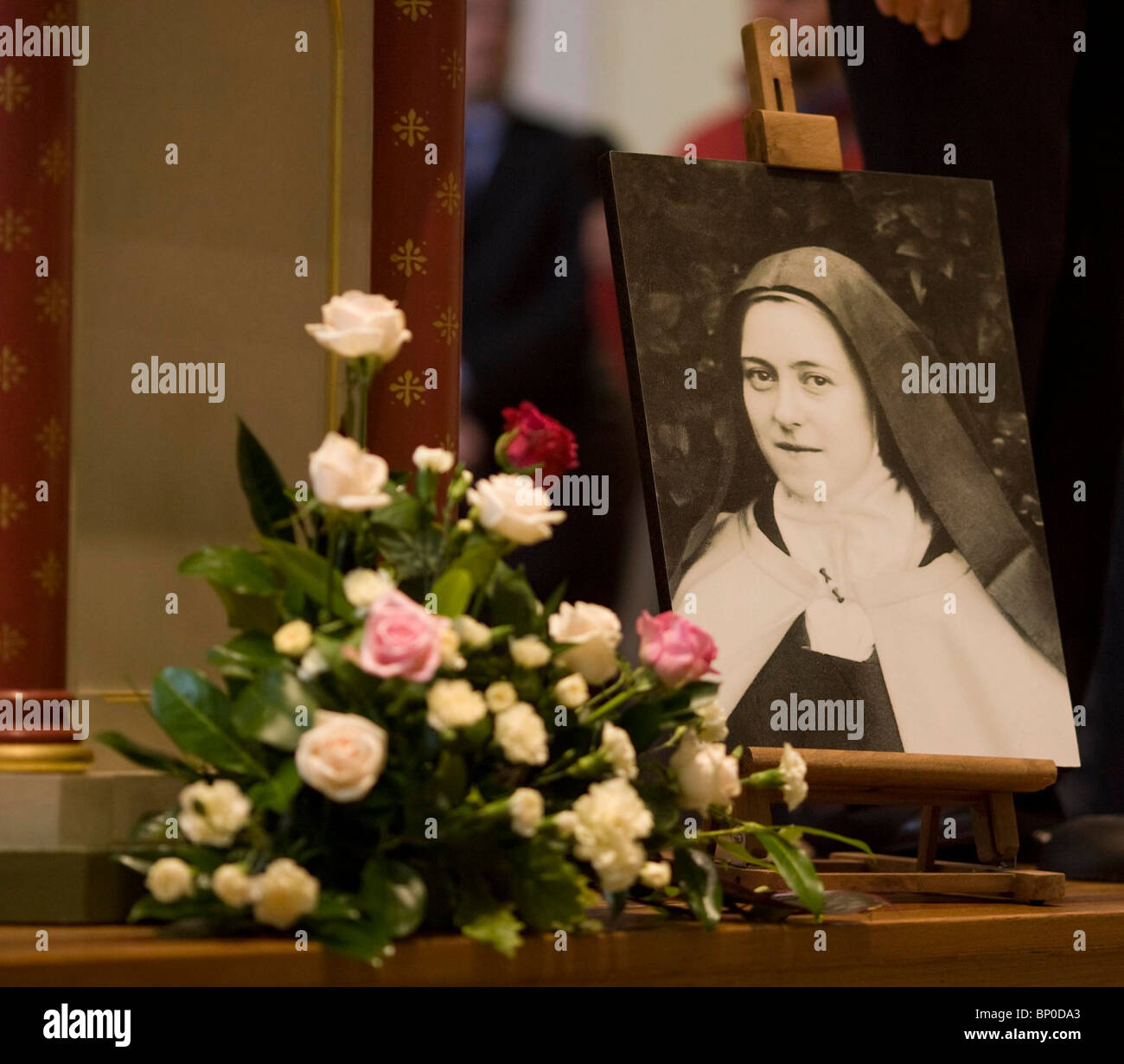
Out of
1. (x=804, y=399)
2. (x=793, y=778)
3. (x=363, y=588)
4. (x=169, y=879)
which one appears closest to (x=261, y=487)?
(x=363, y=588)

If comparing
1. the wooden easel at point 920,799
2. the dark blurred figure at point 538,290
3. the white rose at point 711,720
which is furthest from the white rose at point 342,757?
the dark blurred figure at point 538,290

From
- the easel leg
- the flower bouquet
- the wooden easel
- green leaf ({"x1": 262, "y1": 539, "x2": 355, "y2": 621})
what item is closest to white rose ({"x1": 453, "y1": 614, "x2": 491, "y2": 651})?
the flower bouquet

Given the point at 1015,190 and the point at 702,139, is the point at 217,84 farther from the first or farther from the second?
the point at 1015,190

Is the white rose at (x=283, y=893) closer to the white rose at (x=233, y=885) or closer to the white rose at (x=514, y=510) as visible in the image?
the white rose at (x=233, y=885)

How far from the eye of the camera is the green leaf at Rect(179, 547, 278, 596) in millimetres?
1493

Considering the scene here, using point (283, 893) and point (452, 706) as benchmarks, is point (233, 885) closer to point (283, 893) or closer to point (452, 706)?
point (283, 893)

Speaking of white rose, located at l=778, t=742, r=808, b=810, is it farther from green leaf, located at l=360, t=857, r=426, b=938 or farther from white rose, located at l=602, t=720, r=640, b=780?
green leaf, located at l=360, t=857, r=426, b=938

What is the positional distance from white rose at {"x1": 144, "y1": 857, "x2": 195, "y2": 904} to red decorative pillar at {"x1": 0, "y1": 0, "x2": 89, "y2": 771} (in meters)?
0.40

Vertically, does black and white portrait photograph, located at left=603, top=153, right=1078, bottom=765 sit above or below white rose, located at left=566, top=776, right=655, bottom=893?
above

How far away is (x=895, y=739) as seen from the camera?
6.66 feet

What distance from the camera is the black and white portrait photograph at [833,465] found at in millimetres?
2016

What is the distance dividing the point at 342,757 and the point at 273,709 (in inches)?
4.7

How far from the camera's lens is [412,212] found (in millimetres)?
2014
